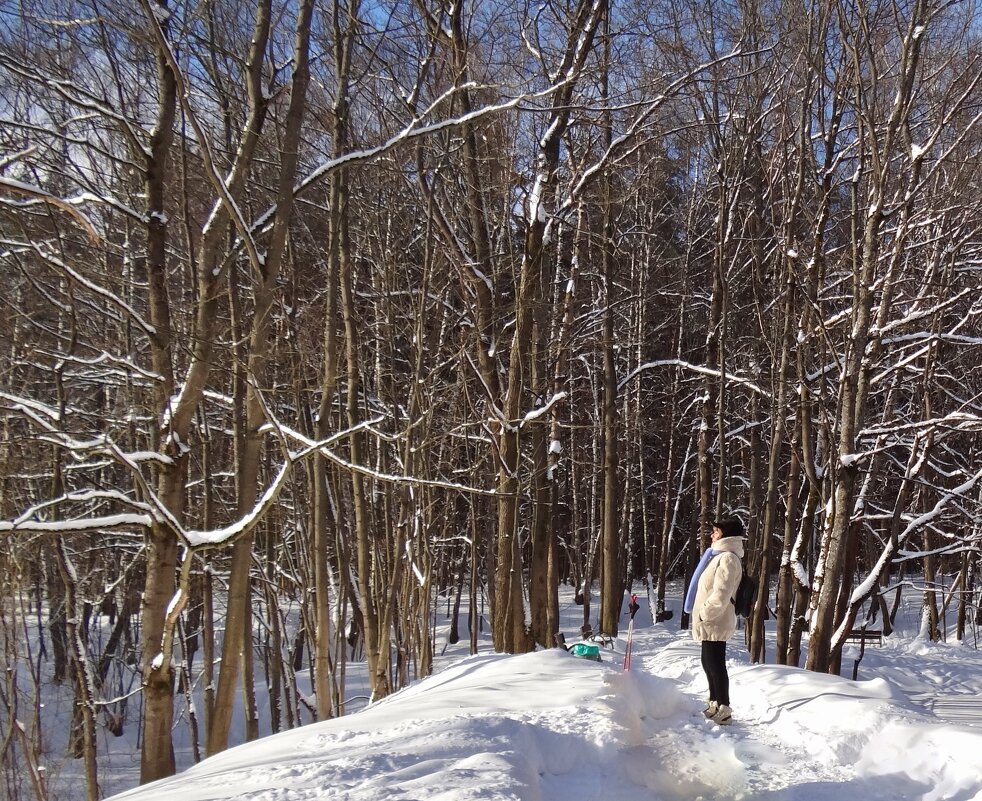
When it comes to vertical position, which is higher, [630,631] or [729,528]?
[729,528]

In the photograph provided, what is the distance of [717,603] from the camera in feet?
20.9

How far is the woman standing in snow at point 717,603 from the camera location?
6148 mm

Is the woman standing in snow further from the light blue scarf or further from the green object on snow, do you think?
the green object on snow

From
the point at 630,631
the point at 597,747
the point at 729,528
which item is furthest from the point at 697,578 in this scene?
the point at 597,747

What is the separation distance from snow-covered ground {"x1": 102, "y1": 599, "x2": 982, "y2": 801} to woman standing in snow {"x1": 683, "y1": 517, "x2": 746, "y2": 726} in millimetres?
265

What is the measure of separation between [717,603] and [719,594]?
0.07 metres

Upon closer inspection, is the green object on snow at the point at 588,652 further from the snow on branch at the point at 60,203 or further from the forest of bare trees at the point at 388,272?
the snow on branch at the point at 60,203

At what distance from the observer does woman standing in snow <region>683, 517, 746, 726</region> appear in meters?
6.15

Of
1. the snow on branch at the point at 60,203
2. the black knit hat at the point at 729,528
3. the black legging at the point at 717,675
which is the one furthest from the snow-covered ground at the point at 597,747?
the snow on branch at the point at 60,203

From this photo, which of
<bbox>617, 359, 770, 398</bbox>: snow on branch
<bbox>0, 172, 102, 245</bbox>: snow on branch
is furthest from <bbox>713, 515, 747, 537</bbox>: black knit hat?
<bbox>617, 359, 770, 398</bbox>: snow on branch

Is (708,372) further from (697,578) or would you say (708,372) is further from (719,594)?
(719,594)

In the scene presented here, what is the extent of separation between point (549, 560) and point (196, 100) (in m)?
8.07

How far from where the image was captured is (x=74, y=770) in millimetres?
15578

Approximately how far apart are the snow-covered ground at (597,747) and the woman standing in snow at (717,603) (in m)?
0.27
